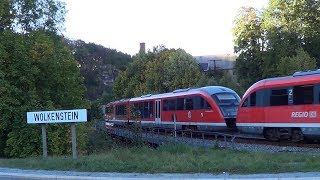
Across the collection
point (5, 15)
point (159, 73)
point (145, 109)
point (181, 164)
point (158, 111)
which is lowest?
point (181, 164)

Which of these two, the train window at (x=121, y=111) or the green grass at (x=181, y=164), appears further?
the train window at (x=121, y=111)

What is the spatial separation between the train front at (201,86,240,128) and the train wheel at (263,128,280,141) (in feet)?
14.2

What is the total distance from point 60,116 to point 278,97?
9973 millimetres

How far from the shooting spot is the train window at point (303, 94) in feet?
66.4

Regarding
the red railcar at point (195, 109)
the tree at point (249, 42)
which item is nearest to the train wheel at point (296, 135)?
the red railcar at point (195, 109)

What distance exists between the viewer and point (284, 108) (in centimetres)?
2153

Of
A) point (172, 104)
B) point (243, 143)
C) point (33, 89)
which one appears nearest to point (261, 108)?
point (243, 143)

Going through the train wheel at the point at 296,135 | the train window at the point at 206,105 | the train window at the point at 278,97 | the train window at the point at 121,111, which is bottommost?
the train wheel at the point at 296,135

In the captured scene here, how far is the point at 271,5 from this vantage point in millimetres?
63594

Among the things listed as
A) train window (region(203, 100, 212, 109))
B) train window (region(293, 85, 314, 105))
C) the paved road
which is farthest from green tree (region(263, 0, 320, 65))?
the paved road

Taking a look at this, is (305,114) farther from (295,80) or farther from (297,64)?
(297,64)

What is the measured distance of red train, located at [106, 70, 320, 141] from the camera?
66.8 ft

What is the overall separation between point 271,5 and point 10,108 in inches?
1760

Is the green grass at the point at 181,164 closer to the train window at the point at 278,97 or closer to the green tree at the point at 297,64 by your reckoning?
the train window at the point at 278,97
